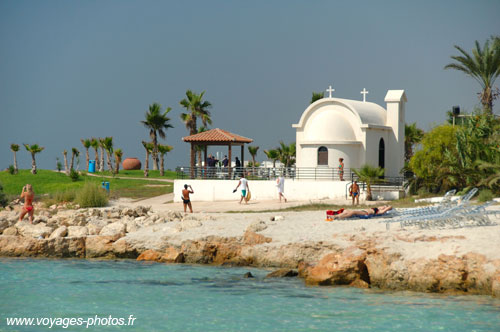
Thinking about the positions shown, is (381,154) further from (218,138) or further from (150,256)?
(150,256)

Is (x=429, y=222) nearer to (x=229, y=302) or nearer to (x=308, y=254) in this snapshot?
(x=308, y=254)

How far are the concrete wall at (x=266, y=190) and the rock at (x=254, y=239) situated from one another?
44.3 ft

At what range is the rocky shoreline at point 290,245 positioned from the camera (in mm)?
14703

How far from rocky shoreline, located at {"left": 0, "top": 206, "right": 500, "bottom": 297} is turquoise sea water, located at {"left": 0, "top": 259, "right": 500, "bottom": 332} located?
0.49 metres

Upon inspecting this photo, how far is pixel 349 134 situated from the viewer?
34.7 metres

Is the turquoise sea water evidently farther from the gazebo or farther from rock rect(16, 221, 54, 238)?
the gazebo

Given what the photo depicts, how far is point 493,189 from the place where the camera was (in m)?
26.0

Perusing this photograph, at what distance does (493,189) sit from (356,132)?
32.7 ft

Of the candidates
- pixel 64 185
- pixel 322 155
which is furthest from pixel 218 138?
pixel 64 185

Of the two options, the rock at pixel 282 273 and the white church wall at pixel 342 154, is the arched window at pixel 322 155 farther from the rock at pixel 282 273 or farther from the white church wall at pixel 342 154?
the rock at pixel 282 273

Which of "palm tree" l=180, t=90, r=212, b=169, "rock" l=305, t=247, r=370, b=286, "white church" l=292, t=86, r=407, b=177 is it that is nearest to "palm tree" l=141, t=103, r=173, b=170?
"palm tree" l=180, t=90, r=212, b=169

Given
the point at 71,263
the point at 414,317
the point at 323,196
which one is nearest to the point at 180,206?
the point at 323,196

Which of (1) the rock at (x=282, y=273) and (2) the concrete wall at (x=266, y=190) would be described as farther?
(2) the concrete wall at (x=266, y=190)

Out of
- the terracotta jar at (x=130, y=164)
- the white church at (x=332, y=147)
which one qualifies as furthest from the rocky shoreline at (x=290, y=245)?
the terracotta jar at (x=130, y=164)
